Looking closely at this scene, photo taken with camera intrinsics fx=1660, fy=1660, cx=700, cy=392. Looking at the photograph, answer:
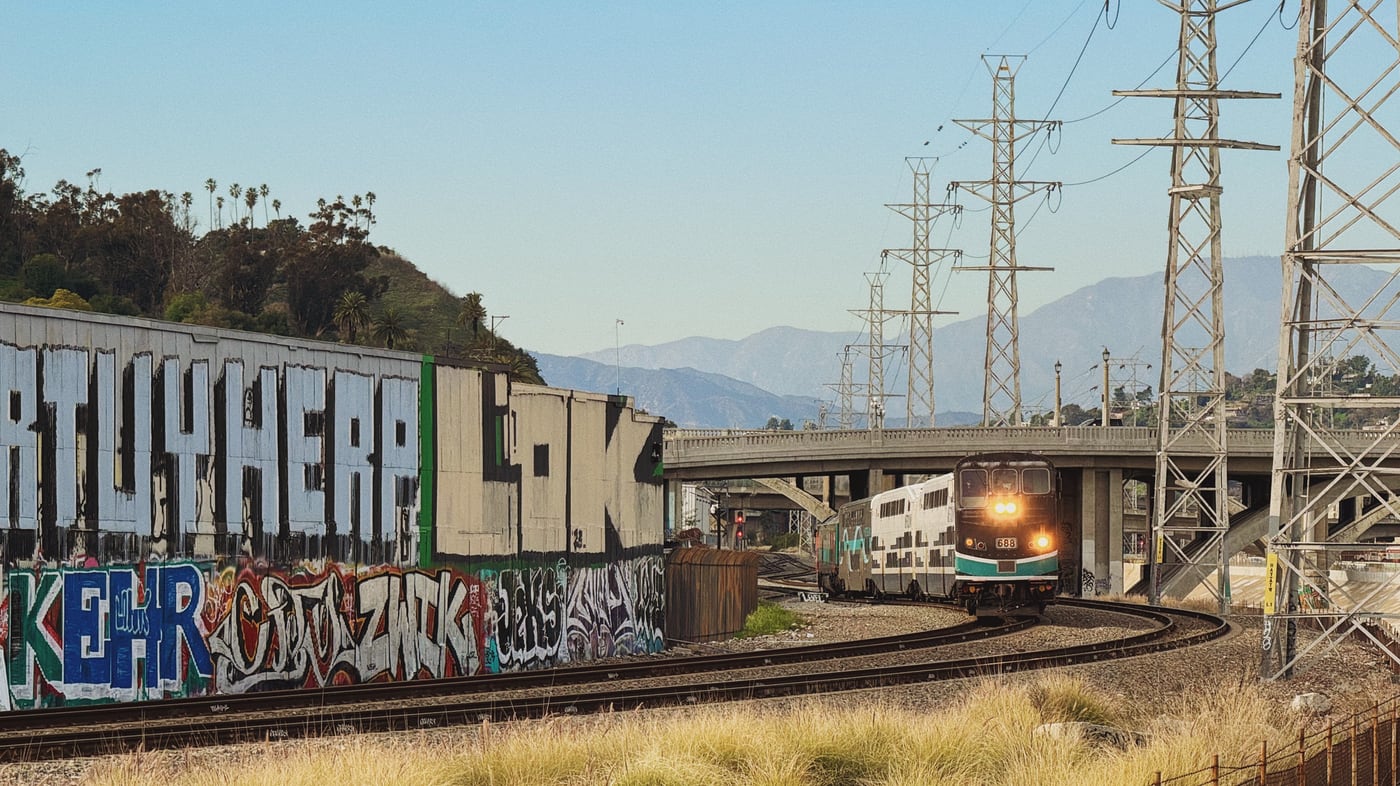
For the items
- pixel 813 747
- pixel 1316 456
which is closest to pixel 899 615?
pixel 813 747

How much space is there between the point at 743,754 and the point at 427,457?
52.7ft

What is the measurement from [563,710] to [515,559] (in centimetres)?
1161

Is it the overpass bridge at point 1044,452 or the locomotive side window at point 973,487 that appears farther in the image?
the overpass bridge at point 1044,452

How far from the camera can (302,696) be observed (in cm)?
2389

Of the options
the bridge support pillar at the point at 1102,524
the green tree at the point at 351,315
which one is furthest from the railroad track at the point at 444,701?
the green tree at the point at 351,315

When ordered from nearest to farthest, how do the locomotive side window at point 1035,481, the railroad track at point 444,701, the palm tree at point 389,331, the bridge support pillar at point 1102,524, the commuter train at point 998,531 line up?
1. the railroad track at point 444,701
2. the locomotive side window at point 1035,481
3. the commuter train at point 998,531
4. the bridge support pillar at point 1102,524
5. the palm tree at point 389,331

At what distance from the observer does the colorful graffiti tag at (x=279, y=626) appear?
77.2ft

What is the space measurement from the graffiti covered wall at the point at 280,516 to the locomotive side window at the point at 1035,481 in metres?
11.2

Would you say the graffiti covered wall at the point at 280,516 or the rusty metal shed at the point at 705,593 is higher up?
the graffiti covered wall at the point at 280,516

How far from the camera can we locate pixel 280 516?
2803cm

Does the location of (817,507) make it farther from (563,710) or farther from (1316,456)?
(563,710)

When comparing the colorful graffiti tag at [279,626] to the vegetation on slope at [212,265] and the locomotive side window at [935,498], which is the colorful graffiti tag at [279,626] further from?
the vegetation on slope at [212,265]

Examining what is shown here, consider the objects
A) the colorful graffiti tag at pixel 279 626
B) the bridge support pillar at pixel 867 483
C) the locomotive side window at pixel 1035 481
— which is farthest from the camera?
the bridge support pillar at pixel 867 483

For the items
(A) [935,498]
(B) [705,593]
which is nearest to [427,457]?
(B) [705,593]
